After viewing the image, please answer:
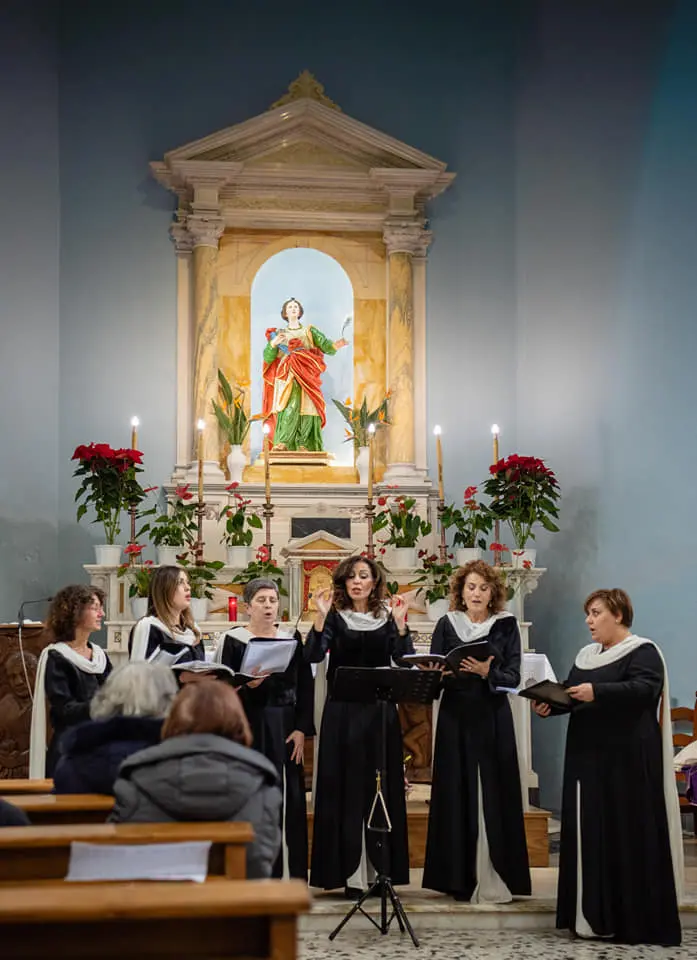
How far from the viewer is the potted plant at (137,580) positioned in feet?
24.9

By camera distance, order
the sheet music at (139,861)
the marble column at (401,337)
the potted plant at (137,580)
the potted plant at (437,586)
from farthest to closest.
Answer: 1. the marble column at (401,337)
2. the potted plant at (437,586)
3. the potted plant at (137,580)
4. the sheet music at (139,861)

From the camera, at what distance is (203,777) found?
3.07 m

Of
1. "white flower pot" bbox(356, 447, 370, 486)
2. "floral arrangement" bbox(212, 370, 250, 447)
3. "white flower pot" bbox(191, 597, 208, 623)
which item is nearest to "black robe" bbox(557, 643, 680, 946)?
"white flower pot" bbox(191, 597, 208, 623)

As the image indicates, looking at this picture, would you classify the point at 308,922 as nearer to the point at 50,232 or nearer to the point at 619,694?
the point at 619,694

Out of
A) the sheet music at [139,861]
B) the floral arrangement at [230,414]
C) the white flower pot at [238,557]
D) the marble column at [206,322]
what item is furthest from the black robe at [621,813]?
the marble column at [206,322]

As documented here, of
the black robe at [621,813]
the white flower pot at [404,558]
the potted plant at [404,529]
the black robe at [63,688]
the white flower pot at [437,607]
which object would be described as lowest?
the black robe at [621,813]

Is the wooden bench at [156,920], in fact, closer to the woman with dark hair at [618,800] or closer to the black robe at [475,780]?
the woman with dark hair at [618,800]

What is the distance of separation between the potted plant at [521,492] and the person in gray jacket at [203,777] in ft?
16.4

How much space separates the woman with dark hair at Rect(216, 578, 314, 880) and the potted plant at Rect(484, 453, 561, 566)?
2779 millimetres

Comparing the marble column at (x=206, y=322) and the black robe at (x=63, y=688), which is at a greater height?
the marble column at (x=206, y=322)

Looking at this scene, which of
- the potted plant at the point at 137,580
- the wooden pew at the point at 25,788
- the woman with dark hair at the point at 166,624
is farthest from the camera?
the potted plant at the point at 137,580

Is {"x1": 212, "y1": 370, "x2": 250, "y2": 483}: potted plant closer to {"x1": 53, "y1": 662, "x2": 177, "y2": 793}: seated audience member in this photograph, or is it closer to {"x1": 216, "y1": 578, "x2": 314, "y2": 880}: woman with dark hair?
{"x1": 216, "y1": 578, "x2": 314, "y2": 880}: woman with dark hair

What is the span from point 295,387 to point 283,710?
4126 millimetres

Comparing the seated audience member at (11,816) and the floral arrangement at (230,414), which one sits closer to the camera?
the seated audience member at (11,816)
